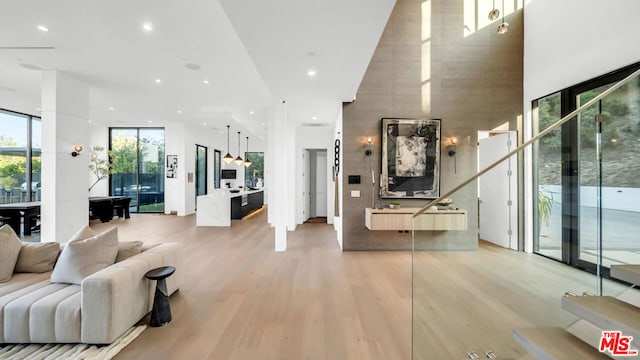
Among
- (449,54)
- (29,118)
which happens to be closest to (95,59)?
(29,118)

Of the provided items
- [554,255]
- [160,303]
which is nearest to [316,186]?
[160,303]

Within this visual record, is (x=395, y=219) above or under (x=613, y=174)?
under

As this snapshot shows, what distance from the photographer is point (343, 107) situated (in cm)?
530

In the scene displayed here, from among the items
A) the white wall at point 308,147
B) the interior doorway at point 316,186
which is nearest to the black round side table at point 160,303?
the white wall at point 308,147

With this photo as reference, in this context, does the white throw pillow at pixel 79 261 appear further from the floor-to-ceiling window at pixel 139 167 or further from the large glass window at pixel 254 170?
the large glass window at pixel 254 170

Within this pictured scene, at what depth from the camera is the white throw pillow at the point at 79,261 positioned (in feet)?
8.05

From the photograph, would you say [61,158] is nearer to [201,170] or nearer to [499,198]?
[201,170]

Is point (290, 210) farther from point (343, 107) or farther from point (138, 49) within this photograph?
point (138, 49)

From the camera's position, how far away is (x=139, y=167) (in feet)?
33.2

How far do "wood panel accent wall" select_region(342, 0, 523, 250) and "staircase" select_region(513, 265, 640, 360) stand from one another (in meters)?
3.46

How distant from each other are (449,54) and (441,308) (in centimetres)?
505

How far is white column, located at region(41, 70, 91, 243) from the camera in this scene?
186 inches

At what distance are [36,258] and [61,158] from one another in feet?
9.81

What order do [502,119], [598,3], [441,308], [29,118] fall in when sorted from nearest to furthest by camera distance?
[441,308], [598,3], [502,119], [29,118]
